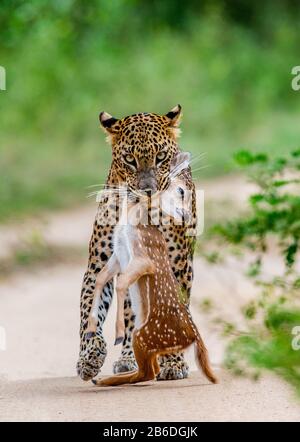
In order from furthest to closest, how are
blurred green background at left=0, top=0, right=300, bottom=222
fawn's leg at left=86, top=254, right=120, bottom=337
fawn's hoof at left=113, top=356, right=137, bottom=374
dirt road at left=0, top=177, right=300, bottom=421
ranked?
blurred green background at left=0, top=0, right=300, bottom=222, fawn's hoof at left=113, top=356, right=137, bottom=374, fawn's leg at left=86, top=254, right=120, bottom=337, dirt road at left=0, top=177, right=300, bottom=421

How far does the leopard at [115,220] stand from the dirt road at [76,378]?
202 mm

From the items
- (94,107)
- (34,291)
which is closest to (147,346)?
(34,291)

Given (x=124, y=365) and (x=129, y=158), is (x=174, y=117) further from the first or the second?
(x=124, y=365)

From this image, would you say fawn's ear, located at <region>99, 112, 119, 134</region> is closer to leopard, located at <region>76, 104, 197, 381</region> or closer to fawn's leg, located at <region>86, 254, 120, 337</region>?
leopard, located at <region>76, 104, 197, 381</region>

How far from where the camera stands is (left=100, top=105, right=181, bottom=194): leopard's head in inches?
312

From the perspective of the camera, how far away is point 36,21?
18.3 meters

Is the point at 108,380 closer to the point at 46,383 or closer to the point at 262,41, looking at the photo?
the point at 46,383

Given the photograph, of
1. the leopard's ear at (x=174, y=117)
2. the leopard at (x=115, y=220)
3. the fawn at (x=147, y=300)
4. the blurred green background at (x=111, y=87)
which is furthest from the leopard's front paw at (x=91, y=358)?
the blurred green background at (x=111, y=87)

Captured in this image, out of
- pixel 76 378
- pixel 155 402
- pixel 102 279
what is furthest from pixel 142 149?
pixel 155 402

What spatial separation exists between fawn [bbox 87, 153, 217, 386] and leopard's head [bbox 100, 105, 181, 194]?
0.22 meters

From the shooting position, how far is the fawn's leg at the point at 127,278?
750 cm

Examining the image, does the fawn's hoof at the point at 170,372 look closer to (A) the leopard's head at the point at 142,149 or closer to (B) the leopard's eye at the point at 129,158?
(A) the leopard's head at the point at 142,149

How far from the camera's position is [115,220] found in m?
8.19

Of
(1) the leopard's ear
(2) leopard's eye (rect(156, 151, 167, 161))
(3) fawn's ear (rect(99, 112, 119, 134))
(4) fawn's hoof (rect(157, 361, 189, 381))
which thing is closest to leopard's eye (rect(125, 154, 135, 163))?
(2) leopard's eye (rect(156, 151, 167, 161))
